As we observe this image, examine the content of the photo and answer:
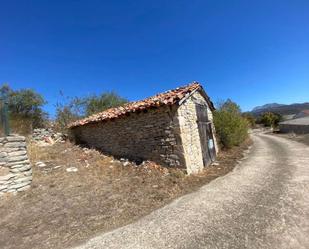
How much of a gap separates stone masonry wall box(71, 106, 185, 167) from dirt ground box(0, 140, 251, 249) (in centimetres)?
60

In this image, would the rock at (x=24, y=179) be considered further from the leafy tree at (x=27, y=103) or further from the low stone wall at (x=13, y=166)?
the leafy tree at (x=27, y=103)

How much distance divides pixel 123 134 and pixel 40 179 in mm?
4253

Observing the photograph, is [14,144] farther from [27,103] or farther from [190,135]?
[27,103]

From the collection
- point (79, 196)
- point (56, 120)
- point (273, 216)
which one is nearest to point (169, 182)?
point (79, 196)

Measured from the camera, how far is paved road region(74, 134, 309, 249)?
13.2ft

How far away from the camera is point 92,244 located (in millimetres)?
4355

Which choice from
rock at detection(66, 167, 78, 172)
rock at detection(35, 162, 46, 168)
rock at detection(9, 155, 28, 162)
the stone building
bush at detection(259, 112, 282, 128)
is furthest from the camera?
bush at detection(259, 112, 282, 128)

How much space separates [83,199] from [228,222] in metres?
4.17

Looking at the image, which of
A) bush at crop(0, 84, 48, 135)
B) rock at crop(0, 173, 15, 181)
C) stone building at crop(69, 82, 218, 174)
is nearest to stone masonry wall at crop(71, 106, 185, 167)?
stone building at crop(69, 82, 218, 174)

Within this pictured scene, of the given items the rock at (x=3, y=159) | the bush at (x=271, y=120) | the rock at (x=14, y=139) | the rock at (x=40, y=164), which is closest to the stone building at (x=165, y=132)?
the rock at (x=40, y=164)

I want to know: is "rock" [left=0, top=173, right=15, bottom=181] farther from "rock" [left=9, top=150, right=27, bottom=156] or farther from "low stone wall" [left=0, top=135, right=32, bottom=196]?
"rock" [left=9, top=150, right=27, bottom=156]

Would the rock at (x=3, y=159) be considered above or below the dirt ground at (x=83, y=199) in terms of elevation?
above

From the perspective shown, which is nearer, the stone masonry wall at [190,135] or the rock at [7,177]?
the rock at [7,177]

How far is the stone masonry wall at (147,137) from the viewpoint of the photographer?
360 inches
